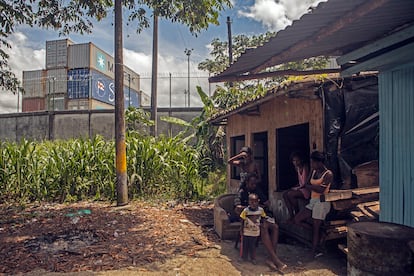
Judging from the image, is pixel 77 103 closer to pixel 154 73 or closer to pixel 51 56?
pixel 51 56

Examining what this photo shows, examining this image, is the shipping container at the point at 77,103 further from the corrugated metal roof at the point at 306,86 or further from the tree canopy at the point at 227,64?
the corrugated metal roof at the point at 306,86

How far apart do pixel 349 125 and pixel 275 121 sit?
1.79 metres

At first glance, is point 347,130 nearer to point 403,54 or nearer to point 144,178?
point 403,54

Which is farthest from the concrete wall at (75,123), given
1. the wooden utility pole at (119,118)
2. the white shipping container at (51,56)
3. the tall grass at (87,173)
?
the white shipping container at (51,56)

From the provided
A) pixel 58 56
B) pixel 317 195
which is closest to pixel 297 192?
pixel 317 195

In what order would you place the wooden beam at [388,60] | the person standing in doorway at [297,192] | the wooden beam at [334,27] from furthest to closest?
the person standing in doorway at [297,192] < the wooden beam at [388,60] < the wooden beam at [334,27]

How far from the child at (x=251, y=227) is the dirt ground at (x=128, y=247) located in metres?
0.18

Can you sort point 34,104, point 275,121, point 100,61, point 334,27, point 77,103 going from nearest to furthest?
point 334,27 < point 275,121 < point 77,103 < point 34,104 < point 100,61

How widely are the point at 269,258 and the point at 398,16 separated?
11.1 feet

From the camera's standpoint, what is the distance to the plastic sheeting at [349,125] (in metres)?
4.79

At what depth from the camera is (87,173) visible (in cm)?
884

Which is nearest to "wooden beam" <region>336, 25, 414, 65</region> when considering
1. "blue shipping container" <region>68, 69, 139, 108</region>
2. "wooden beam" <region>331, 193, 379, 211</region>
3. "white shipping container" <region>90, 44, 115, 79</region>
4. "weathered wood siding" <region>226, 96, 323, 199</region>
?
"weathered wood siding" <region>226, 96, 323, 199</region>

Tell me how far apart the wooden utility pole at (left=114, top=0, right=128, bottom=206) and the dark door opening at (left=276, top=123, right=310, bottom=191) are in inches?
148

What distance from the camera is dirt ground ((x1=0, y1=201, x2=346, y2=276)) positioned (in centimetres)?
435
